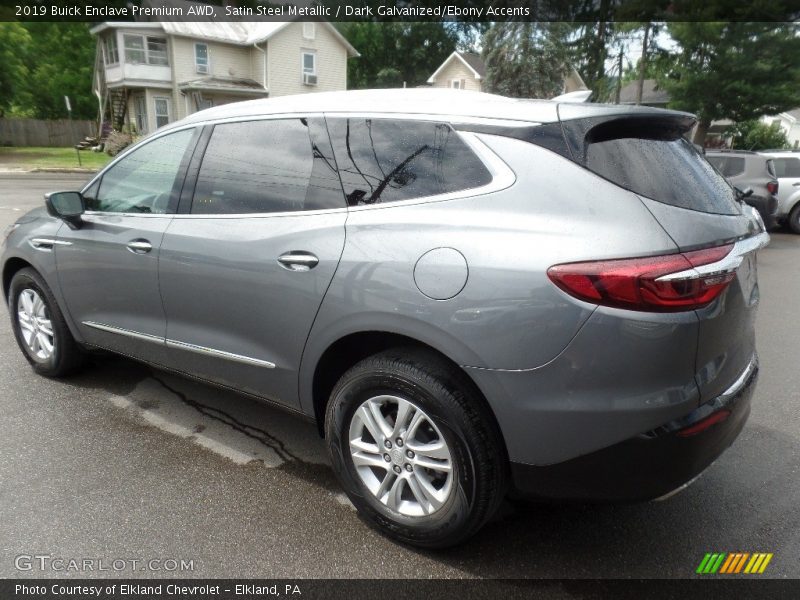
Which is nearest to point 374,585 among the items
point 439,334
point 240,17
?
point 439,334

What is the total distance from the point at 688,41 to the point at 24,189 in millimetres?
22805

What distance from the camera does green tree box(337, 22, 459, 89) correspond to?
52.2m

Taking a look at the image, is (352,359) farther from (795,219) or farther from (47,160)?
(47,160)

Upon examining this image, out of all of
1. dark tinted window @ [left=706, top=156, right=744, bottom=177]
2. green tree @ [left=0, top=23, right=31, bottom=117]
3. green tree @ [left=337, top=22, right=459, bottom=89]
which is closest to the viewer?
dark tinted window @ [left=706, top=156, right=744, bottom=177]

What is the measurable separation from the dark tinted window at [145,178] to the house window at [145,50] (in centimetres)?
3323

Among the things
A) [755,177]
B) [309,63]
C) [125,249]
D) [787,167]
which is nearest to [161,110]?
[309,63]

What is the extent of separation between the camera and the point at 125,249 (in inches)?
129

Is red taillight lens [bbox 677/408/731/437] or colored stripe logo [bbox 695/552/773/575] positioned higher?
red taillight lens [bbox 677/408/731/437]

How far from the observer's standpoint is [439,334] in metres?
2.14


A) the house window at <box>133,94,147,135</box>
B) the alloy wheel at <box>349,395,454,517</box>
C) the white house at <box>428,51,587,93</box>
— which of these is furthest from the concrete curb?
the white house at <box>428,51,587,93</box>

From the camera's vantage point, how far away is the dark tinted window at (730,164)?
1119 cm

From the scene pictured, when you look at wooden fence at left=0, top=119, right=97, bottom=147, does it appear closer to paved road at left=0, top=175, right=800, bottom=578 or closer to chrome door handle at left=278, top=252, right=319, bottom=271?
paved road at left=0, top=175, right=800, bottom=578

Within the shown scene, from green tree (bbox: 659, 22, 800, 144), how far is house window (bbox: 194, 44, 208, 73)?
23956mm

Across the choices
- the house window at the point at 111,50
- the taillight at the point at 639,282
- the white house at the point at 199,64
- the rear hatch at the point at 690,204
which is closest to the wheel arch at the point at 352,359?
the taillight at the point at 639,282
